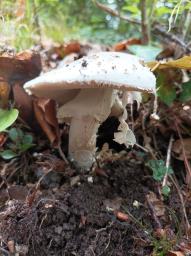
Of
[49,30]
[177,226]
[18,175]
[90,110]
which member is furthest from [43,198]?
[49,30]

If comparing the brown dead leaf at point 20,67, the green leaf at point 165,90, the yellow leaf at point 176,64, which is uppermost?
the yellow leaf at point 176,64

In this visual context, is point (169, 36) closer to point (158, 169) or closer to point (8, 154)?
point (158, 169)

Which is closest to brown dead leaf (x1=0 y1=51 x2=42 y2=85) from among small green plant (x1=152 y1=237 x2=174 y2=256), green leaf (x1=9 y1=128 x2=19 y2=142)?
green leaf (x1=9 y1=128 x2=19 y2=142)

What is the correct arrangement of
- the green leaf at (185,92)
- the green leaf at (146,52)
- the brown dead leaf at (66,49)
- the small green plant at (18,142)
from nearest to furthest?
1. the small green plant at (18,142)
2. the green leaf at (185,92)
3. the green leaf at (146,52)
4. the brown dead leaf at (66,49)

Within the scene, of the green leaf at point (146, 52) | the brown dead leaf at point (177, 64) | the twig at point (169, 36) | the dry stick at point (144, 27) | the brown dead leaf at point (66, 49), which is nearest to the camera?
the brown dead leaf at point (177, 64)

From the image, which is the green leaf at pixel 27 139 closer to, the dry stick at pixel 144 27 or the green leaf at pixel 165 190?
the green leaf at pixel 165 190

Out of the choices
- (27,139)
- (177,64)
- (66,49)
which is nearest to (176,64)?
(177,64)

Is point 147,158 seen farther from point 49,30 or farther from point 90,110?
point 49,30

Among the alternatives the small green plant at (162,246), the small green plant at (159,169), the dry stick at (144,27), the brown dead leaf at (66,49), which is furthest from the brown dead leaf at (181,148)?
the brown dead leaf at (66,49)
